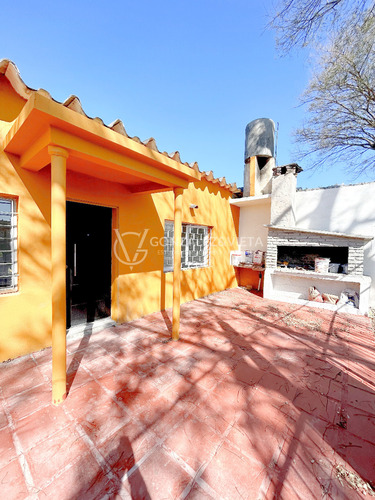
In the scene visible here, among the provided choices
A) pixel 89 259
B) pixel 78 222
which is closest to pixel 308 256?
pixel 89 259

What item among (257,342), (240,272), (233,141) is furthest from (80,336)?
(233,141)

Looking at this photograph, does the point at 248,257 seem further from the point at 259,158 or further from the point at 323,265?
the point at 259,158

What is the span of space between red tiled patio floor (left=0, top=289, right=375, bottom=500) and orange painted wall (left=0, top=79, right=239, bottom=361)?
0.56 m

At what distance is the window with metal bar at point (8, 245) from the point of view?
2973mm

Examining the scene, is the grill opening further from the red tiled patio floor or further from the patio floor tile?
the patio floor tile

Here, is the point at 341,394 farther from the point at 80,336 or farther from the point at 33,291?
the point at 33,291

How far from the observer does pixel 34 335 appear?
3.21 m

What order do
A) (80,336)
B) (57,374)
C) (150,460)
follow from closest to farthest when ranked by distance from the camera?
1. (150,460)
2. (57,374)
3. (80,336)

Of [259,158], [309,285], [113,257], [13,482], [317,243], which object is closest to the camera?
[13,482]

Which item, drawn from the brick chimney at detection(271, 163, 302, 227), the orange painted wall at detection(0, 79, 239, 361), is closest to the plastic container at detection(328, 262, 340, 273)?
the brick chimney at detection(271, 163, 302, 227)

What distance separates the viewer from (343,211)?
6402mm

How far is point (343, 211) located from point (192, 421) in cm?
713

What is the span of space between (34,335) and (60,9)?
21.4 feet

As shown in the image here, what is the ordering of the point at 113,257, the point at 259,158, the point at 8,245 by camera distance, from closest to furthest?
1. the point at 8,245
2. the point at 113,257
3. the point at 259,158
